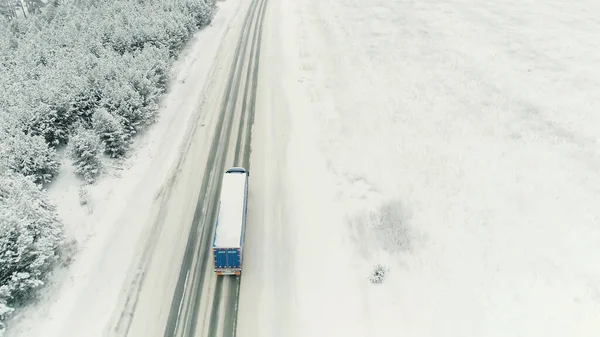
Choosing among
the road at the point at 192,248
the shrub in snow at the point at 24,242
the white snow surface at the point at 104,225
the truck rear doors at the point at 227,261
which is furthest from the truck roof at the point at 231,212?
the shrub in snow at the point at 24,242

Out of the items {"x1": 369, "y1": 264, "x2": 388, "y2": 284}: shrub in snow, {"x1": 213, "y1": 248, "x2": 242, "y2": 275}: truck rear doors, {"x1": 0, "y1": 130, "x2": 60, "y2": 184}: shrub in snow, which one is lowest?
{"x1": 369, "y1": 264, "x2": 388, "y2": 284}: shrub in snow

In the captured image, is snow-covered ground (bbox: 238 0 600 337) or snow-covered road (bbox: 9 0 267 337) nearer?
snow-covered ground (bbox: 238 0 600 337)

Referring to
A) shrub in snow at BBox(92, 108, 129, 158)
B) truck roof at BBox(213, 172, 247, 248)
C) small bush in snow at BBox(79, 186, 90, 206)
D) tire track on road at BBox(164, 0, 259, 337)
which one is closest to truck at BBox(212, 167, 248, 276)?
truck roof at BBox(213, 172, 247, 248)

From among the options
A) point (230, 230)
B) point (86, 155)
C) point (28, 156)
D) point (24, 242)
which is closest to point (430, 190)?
point (230, 230)

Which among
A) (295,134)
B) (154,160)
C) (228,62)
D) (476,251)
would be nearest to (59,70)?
(154,160)

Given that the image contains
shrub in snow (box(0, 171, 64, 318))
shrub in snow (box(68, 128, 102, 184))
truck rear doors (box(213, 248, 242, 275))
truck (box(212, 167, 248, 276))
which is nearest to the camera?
shrub in snow (box(0, 171, 64, 318))

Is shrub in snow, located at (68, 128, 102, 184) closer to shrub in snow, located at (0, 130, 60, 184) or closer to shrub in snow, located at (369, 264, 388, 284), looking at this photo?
shrub in snow, located at (0, 130, 60, 184)
